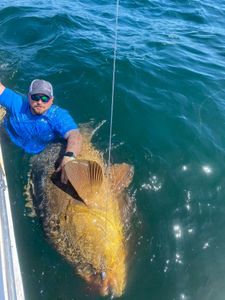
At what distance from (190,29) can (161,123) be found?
551 cm

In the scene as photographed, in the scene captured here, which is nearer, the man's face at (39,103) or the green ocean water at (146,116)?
the green ocean water at (146,116)

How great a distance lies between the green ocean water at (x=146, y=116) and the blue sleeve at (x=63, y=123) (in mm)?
834

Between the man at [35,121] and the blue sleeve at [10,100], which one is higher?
the blue sleeve at [10,100]

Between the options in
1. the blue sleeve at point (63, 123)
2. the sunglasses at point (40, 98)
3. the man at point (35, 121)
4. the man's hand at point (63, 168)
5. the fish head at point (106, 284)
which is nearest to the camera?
the fish head at point (106, 284)

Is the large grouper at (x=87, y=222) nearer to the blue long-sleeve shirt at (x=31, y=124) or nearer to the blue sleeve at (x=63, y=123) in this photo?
the blue sleeve at (x=63, y=123)

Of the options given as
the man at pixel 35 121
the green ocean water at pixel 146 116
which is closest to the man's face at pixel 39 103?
the man at pixel 35 121

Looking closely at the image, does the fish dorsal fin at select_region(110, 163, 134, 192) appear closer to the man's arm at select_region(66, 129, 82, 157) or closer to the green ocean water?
the green ocean water

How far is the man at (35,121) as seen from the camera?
631 cm

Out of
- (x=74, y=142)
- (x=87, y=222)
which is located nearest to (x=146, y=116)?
(x=74, y=142)

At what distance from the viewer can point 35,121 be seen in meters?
6.71

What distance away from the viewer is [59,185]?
5566 mm

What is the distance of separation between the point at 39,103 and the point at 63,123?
53 centimetres

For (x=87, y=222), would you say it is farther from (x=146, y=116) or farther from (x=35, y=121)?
(x=146, y=116)

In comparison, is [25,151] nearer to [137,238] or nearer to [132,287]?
[137,238]
